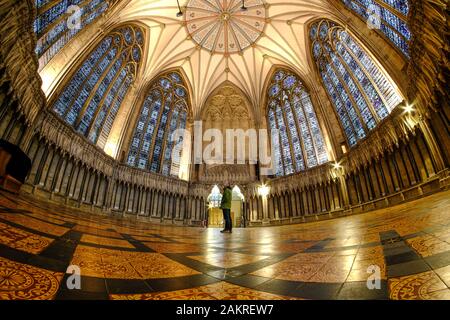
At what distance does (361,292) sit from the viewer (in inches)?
49.2

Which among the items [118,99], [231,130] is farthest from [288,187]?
[118,99]

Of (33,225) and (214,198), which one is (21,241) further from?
(214,198)

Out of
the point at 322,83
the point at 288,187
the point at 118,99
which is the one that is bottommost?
the point at 288,187

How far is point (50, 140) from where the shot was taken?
11.8m

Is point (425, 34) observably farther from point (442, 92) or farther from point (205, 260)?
point (205, 260)

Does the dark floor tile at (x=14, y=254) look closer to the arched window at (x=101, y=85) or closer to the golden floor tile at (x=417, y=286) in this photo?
the golden floor tile at (x=417, y=286)

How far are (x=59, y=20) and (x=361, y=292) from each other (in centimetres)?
1511

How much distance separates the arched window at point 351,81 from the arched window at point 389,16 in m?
1.89

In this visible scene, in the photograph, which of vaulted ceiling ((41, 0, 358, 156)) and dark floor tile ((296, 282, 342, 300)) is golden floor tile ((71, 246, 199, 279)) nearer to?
dark floor tile ((296, 282, 342, 300))

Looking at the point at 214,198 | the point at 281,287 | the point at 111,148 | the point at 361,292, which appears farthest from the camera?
the point at 214,198

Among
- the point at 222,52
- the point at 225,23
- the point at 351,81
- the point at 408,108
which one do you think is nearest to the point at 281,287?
the point at 408,108

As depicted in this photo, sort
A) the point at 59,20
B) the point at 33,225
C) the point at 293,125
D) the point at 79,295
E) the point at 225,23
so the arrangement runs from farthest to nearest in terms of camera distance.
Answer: the point at 225,23 < the point at 293,125 < the point at 59,20 < the point at 33,225 < the point at 79,295

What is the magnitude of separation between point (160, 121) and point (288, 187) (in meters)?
13.7
